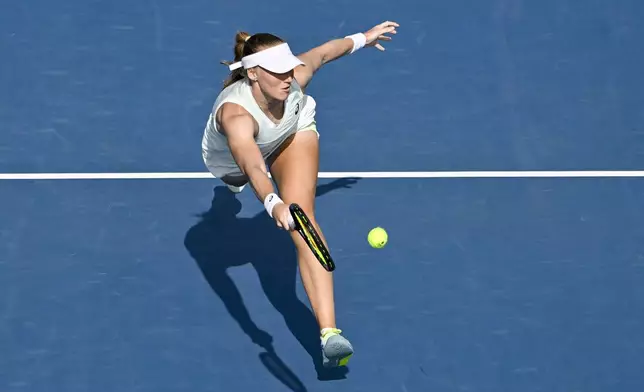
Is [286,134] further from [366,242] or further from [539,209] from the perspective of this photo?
[539,209]

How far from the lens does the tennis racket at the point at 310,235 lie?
6699mm

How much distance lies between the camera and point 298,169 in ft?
25.6

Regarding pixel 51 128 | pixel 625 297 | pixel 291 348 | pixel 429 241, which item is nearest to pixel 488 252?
pixel 429 241

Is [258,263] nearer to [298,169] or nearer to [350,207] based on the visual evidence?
[350,207]

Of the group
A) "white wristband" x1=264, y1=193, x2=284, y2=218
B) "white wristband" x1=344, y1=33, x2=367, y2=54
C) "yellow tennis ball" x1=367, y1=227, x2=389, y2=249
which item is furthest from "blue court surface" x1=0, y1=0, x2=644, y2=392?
"white wristband" x1=264, y1=193, x2=284, y2=218

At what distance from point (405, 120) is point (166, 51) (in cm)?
195

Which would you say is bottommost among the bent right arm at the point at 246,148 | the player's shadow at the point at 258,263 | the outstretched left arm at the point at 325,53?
the player's shadow at the point at 258,263

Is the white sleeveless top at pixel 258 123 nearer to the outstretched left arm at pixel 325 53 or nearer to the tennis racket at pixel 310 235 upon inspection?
the outstretched left arm at pixel 325 53

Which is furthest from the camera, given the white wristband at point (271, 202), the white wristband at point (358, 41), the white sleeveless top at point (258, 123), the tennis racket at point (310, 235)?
the white wristband at point (358, 41)

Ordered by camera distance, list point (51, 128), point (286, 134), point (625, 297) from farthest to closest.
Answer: point (51, 128), point (625, 297), point (286, 134)

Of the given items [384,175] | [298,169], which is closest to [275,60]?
[298,169]

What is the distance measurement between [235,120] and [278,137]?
0.46 m

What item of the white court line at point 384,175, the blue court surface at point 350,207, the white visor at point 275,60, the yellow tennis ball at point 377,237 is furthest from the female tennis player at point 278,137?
the white court line at point 384,175

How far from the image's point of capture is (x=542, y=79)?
9.55 m
